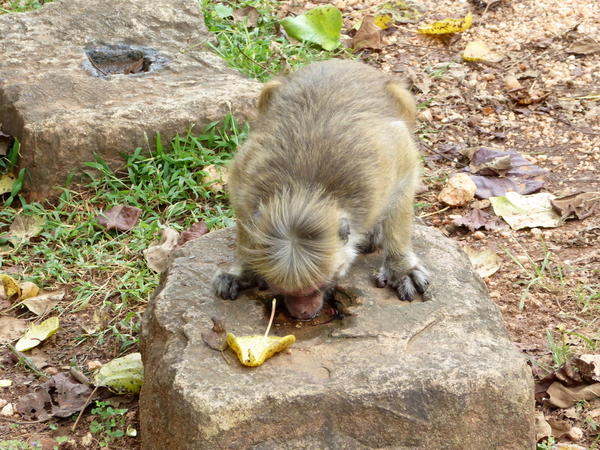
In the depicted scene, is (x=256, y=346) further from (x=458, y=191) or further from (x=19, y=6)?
(x=19, y=6)

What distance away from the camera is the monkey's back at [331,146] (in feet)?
14.2

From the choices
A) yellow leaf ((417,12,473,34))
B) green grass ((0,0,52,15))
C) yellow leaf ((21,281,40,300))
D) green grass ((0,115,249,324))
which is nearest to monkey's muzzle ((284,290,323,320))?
green grass ((0,115,249,324))

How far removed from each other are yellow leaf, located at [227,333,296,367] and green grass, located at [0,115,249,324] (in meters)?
1.81

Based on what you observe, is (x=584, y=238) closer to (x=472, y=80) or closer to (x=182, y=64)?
(x=472, y=80)

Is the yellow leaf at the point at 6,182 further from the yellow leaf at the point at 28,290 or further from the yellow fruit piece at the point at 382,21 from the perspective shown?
the yellow fruit piece at the point at 382,21

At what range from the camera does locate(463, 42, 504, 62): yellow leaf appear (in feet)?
30.3

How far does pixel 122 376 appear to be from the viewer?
476 cm

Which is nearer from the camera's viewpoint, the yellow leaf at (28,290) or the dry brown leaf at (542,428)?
the dry brown leaf at (542,428)

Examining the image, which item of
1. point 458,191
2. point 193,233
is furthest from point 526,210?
point 193,233

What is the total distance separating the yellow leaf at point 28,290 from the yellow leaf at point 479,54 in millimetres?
5960

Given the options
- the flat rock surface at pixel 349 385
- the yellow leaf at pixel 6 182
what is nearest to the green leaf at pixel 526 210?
the flat rock surface at pixel 349 385

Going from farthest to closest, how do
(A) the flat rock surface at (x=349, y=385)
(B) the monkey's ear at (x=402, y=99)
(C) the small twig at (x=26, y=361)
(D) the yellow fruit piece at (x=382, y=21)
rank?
(D) the yellow fruit piece at (x=382, y=21), (B) the monkey's ear at (x=402, y=99), (C) the small twig at (x=26, y=361), (A) the flat rock surface at (x=349, y=385)

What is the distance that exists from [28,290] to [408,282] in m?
3.02

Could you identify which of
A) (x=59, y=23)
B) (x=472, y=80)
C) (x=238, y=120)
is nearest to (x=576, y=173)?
(x=472, y=80)
